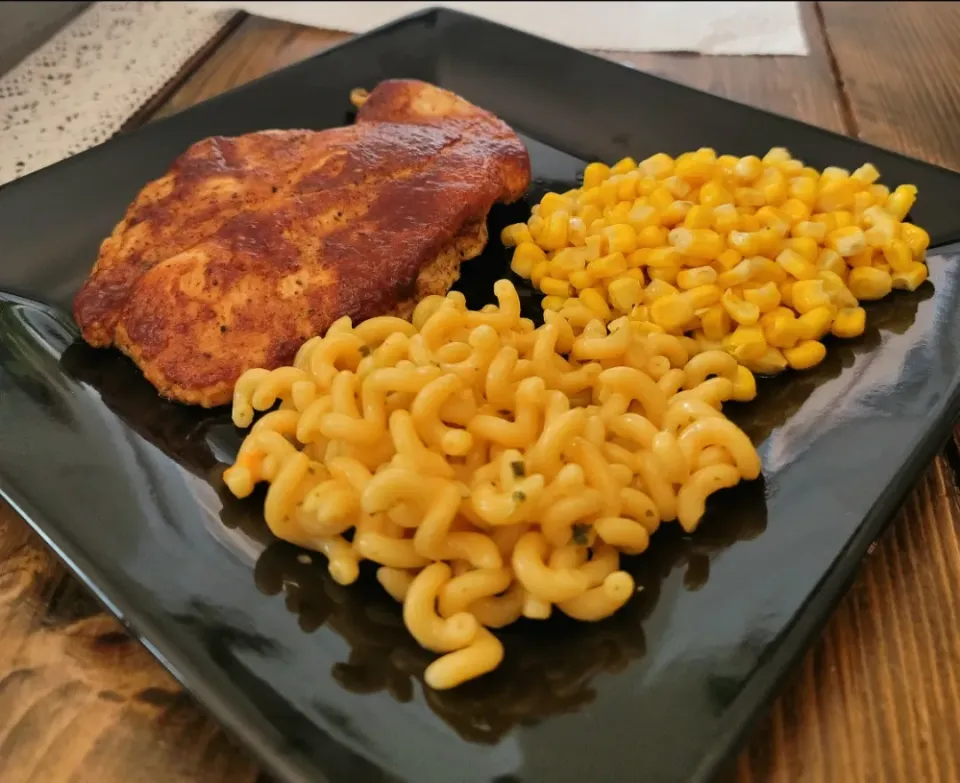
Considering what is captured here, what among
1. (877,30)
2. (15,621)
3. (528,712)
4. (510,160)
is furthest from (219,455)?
(877,30)

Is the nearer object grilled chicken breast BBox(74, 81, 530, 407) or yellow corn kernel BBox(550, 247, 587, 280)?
grilled chicken breast BBox(74, 81, 530, 407)

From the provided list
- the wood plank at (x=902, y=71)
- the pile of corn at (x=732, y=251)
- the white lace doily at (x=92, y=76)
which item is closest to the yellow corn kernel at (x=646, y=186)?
the pile of corn at (x=732, y=251)

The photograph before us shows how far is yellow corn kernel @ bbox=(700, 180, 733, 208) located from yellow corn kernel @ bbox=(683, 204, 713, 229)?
0.14 feet

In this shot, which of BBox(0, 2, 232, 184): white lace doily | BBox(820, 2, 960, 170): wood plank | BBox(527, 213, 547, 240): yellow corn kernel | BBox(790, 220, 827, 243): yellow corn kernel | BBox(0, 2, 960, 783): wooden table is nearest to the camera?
BBox(0, 2, 960, 783): wooden table

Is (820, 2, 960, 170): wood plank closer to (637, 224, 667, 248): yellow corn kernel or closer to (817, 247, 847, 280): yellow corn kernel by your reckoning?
(817, 247, 847, 280): yellow corn kernel

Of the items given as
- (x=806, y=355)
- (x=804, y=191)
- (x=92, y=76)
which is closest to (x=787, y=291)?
(x=806, y=355)

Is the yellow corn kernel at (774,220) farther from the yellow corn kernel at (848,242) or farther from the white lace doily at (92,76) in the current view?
the white lace doily at (92,76)

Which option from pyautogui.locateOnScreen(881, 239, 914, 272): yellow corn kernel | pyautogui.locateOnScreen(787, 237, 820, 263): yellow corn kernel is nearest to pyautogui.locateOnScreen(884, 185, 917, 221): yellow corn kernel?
pyautogui.locateOnScreen(881, 239, 914, 272): yellow corn kernel

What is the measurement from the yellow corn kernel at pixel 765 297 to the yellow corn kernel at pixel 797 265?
58 millimetres

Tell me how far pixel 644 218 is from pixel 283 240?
67 cm

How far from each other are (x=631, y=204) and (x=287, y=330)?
28.4 inches

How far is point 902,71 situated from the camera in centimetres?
269

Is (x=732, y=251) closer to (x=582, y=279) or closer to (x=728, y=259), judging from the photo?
(x=728, y=259)

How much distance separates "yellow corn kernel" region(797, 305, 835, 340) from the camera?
1491mm
